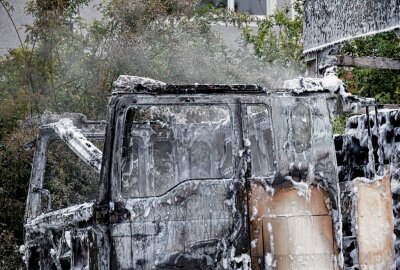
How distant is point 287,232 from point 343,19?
4.26m

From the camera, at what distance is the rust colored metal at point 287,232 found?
498cm

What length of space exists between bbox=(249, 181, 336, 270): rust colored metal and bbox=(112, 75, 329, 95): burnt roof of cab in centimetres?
55

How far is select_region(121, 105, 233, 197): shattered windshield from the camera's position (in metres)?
6.48

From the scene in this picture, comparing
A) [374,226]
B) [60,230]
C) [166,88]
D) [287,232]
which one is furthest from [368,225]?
[60,230]

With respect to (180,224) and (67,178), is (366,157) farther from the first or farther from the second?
(67,178)

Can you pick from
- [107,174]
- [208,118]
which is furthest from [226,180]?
[208,118]

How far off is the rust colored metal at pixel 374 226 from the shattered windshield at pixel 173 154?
1.47 meters

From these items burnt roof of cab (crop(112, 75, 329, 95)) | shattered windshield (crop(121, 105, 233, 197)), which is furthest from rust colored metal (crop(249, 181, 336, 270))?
shattered windshield (crop(121, 105, 233, 197))

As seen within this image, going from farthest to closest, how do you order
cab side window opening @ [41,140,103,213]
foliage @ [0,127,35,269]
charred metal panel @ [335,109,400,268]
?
foliage @ [0,127,35,269] < cab side window opening @ [41,140,103,213] < charred metal panel @ [335,109,400,268]

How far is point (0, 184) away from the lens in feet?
34.4

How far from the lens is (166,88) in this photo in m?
5.02

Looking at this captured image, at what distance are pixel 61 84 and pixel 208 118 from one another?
397cm

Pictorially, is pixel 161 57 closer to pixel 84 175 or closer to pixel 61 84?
pixel 61 84

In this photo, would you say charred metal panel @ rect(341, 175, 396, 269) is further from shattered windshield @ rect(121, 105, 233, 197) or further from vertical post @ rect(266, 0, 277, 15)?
vertical post @ rect(266, 0, 277, 15)
